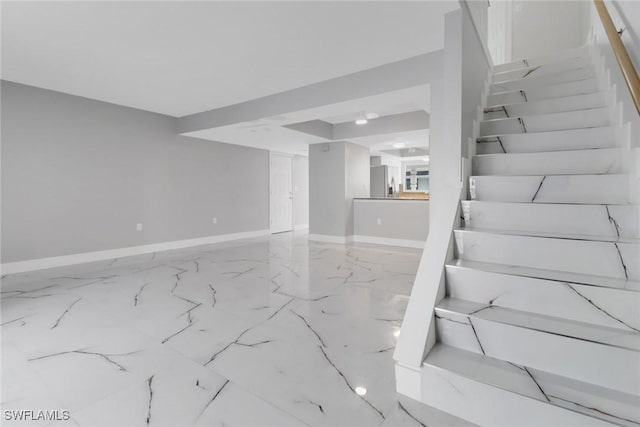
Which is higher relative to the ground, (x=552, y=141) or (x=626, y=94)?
(x=626, y=94)

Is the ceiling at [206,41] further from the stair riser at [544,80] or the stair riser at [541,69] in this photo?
the stair riser at [541,69]

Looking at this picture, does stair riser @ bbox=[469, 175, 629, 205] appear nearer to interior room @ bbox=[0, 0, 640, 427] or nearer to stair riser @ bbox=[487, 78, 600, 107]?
interior room @ bbox=[0, 0, 640, 427]

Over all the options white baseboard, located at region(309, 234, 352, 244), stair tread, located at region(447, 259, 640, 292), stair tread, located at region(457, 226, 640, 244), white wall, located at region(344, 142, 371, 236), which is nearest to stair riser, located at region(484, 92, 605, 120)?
stair tread, located at region(457, 226, 640, 244)

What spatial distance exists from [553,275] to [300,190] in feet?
24.4

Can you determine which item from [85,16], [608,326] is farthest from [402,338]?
[85,16]

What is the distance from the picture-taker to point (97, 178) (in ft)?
15.2

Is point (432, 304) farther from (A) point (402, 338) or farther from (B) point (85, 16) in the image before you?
(B) point (85, 16)

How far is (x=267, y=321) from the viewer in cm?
245

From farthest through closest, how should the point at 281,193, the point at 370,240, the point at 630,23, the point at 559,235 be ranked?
1. the point at 281,193
2. the point at 370,240
3. the point at 630,23
4. the point at 559,235

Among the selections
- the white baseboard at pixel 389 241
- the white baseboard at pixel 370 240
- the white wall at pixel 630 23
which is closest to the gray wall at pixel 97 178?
the white baseboard at pixel 370 240

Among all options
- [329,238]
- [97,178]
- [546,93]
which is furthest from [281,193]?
[546,93]

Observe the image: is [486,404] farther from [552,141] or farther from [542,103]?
[542,103]

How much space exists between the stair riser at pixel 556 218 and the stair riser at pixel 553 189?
0.54 ft

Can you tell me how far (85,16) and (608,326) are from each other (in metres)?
4.00
